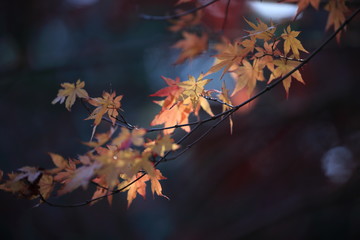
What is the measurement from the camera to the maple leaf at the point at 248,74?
93cm

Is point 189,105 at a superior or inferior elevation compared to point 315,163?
superior

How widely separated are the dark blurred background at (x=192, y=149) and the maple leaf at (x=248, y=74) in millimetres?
1207

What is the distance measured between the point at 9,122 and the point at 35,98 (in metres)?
0.38

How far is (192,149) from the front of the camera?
10.0ft

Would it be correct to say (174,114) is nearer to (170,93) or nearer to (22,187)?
(170,93)

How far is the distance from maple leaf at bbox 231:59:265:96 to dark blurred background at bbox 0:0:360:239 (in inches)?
47.5

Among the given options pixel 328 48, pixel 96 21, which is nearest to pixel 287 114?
pixel 328 48

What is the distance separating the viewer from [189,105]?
994mm

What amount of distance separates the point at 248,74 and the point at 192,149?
217cm

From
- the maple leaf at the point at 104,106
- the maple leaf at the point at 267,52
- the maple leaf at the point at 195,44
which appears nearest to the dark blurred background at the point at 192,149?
the maple leaf at the point at 195,44

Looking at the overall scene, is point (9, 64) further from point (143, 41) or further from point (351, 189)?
point (351, 189)

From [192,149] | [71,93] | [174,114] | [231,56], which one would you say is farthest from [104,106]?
[192,149]

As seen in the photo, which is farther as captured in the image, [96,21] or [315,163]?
[96,21]

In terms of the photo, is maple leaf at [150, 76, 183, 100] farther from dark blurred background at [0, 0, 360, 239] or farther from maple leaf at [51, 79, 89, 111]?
dark blurred background at [0, 0, 360, 239]
